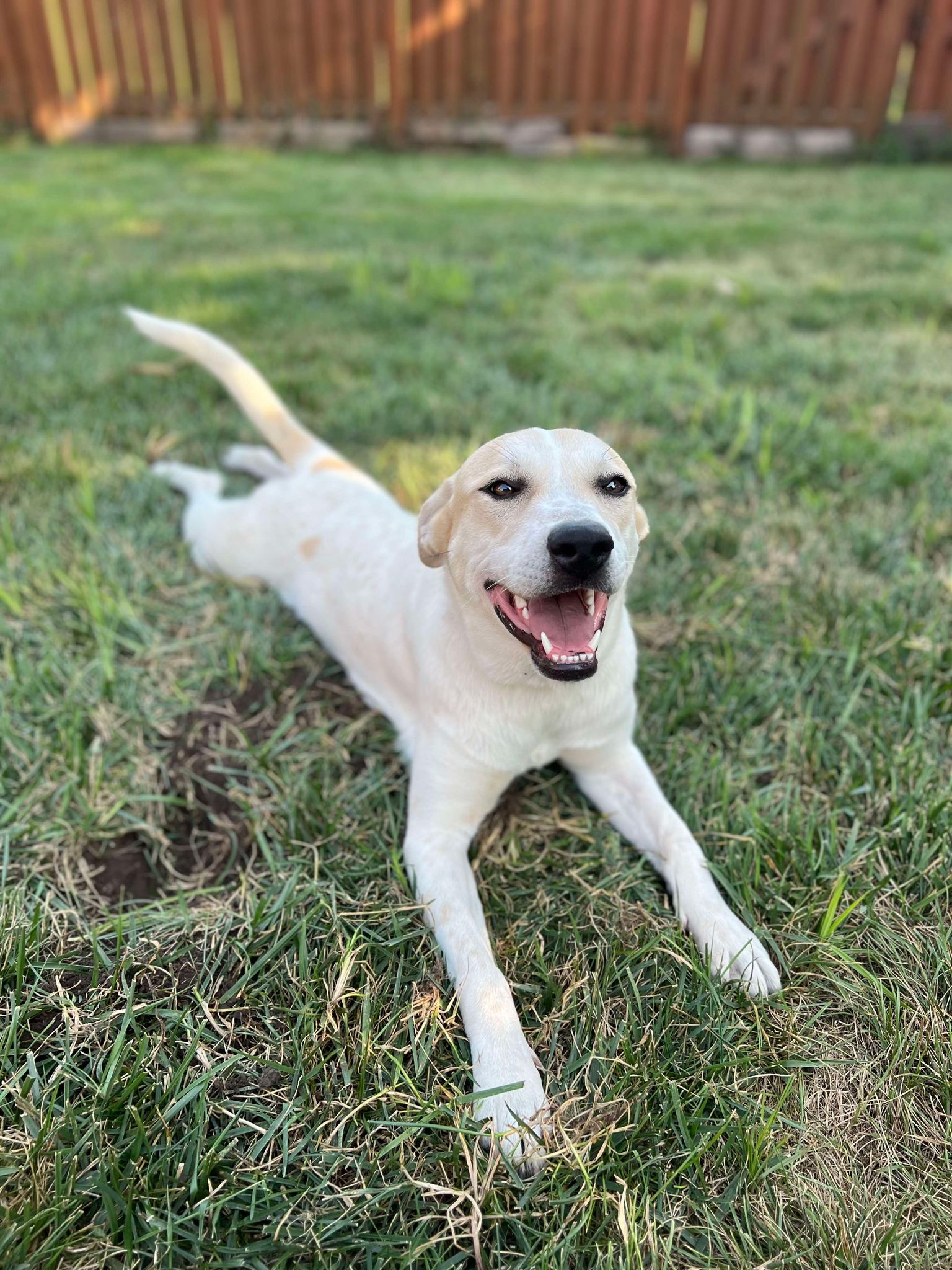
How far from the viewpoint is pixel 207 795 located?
7.36 ft

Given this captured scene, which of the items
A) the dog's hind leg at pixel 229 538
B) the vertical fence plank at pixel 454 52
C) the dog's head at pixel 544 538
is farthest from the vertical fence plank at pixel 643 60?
the dog's head at pixel 544 538

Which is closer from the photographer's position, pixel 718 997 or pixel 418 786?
pixel 718 997

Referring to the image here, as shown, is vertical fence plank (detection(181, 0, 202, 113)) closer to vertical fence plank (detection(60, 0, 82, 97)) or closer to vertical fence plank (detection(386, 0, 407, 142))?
vertical fence plank (detection(60, 0, 82, 97))

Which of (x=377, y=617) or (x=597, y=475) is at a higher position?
(x=597, y=475)

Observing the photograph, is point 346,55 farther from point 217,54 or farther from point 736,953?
point 736,953

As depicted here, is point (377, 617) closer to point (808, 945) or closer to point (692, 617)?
point (692, 617)

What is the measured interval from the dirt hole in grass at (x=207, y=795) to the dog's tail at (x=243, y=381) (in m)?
1.02

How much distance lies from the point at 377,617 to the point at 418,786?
24.1 inches

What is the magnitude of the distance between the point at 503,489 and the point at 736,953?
1.13 metres

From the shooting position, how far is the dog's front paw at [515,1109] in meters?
1.44

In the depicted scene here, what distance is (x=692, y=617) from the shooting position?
2.78m

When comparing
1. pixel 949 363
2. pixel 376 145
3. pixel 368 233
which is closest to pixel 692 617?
pixel 949 363

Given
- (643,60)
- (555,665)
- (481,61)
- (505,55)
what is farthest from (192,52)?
(555,665)

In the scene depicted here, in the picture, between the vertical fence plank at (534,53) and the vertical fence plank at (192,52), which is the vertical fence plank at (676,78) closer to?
the vertical fence plank at (534,53)
